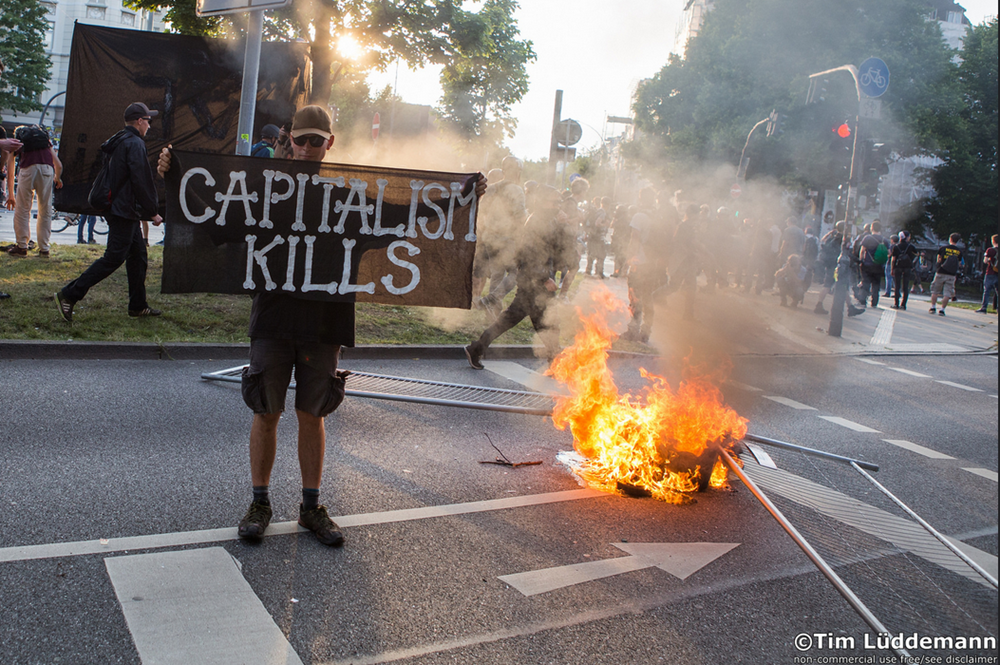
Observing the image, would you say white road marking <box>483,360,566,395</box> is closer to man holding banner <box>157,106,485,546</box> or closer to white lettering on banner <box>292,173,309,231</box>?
man holding banner <box>157,106,485,546</box>

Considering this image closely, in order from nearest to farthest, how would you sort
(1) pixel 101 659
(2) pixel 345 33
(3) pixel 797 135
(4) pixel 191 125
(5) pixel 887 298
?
(1) pixel 101 659, (4) pixel 191 125, (2) pixel 345 33, (5) pixel 887 298, (3) pixel 797 135

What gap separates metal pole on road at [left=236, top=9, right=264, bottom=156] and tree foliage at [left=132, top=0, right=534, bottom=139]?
586 centimetres

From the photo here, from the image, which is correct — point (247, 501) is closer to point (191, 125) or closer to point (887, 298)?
point (191, 125)

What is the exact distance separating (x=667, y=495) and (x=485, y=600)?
162cm

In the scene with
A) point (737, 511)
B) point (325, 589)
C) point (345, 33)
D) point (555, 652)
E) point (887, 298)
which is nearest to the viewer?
point (555, 652)

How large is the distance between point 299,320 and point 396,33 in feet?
41.4

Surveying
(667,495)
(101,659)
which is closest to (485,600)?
(101,659)

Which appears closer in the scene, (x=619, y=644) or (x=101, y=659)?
(x=101, y=659)

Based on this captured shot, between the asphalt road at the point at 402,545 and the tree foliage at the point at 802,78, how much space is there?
77.8 ft

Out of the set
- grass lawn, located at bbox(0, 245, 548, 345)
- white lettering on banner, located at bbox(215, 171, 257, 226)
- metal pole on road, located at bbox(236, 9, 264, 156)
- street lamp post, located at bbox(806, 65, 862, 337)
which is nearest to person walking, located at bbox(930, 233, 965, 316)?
street lamp post, located at bbox(806, 65, 862, 337)

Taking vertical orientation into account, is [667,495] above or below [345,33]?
below

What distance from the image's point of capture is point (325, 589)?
2.99 meters

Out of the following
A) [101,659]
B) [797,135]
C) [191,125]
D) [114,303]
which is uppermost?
[797,135]

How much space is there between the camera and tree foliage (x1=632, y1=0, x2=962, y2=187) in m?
27.4
